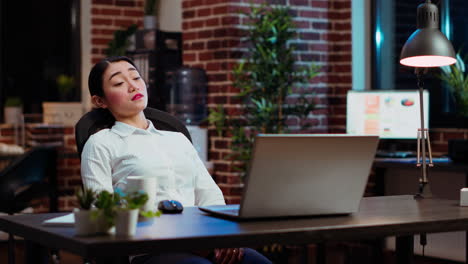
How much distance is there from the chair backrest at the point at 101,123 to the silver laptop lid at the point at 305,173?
34.1 inches

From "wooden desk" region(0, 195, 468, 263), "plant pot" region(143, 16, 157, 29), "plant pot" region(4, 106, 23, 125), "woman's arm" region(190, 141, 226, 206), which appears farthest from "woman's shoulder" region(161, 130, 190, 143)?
"plant pot" region(4, 106, 23, 125)

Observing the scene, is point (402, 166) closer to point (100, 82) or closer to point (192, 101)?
point (192, 101)

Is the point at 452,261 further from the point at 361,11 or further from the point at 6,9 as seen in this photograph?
the point at 6,9

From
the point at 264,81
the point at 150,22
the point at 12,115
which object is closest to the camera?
the point at 264,81

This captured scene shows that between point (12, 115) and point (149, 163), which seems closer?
point (149, 163)

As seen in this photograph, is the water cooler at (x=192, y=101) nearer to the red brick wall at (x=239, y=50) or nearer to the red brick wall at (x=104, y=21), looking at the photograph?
the red brick wall at (x=239, y=50)

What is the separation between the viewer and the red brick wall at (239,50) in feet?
17.3

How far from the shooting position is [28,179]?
17.2ft

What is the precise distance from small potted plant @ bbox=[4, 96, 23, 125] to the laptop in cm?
437

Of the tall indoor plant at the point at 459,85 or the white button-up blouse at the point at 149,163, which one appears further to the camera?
the tall indoor plant at the point at 459,85

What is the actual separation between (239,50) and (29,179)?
1.58 meters

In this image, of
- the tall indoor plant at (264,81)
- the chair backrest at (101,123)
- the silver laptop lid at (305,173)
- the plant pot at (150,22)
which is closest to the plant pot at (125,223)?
the silver laptop lid at (305,173)

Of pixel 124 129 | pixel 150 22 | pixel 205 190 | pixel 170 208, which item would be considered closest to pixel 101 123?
pixel 124 129

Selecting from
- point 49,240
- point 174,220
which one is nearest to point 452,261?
point 174,220
